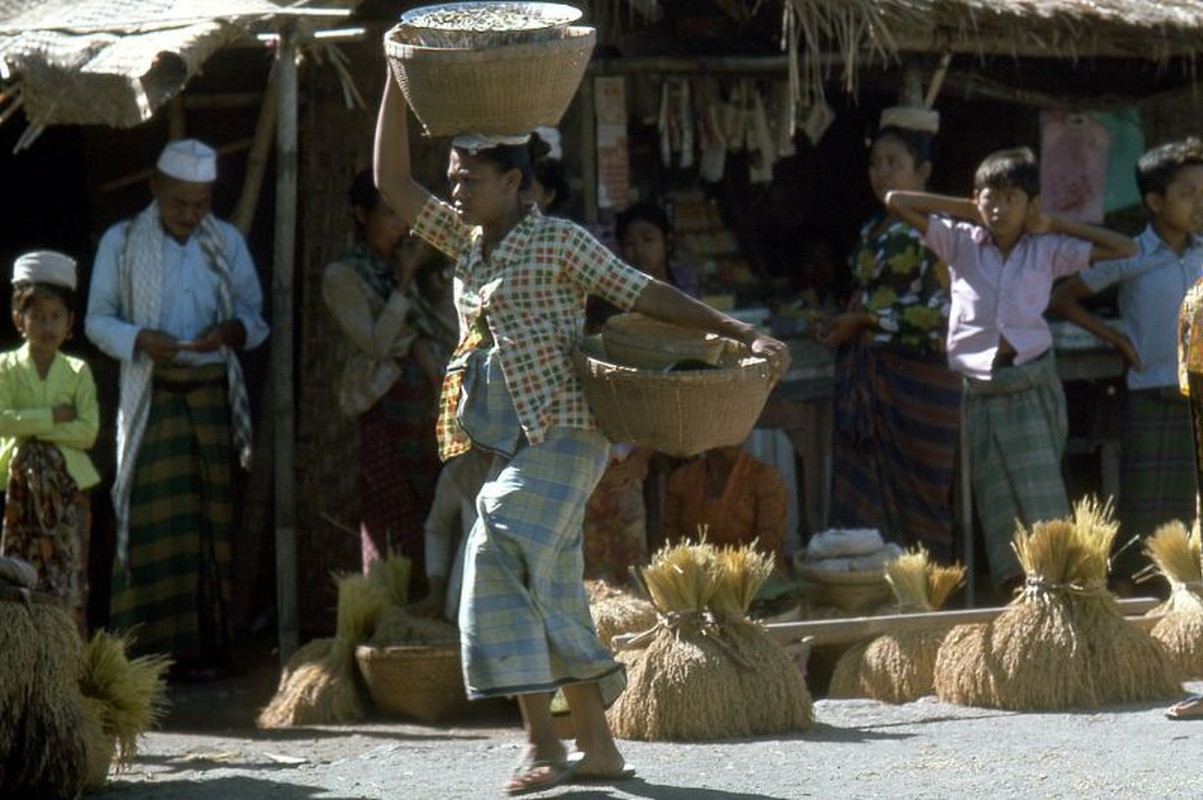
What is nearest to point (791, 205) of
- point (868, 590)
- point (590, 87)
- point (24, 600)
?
point (590, 87)

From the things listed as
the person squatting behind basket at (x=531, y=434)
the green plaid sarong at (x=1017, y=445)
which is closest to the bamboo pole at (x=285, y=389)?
the person squatting behind basket at (x=531, y=434)

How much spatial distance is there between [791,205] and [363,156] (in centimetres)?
301

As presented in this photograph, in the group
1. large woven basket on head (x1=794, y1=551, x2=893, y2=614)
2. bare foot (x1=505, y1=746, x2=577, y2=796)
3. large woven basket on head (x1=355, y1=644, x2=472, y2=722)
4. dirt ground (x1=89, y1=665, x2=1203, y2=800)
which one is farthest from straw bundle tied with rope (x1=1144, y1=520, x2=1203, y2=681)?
bare foot (x1=505, y1=746, x2=577, y2=796)

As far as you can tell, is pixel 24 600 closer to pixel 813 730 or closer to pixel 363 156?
pixel 813 730

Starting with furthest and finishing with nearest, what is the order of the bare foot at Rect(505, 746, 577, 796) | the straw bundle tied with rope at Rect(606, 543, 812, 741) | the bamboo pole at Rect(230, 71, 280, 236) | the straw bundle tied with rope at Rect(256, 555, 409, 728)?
the bamboo pole at Rect(230, 71, 280, 236), the straw bundle tied with rope at Rect(256, 555, 409, 728), the straw bundle tied with rope at Rect(606, 543, 812, 741), the bare foot at Rect(505, 746, 577, 796)

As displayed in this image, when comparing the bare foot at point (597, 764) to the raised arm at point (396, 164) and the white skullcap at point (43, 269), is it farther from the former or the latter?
the white skullcap at point (43, 269)

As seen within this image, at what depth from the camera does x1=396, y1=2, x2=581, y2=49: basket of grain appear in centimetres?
604

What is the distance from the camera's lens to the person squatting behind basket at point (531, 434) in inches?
231

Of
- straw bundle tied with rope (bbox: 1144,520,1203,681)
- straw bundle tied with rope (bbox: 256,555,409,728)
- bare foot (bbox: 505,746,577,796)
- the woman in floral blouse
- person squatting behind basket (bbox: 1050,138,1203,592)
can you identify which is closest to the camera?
bare foot (bbox: 505,746,577,796)

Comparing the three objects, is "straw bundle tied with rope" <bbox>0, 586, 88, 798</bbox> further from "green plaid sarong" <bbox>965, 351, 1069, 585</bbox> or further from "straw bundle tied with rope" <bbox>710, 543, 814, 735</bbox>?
"green plaid sarong" <bbox>965, 351, 1069, 585</bbox>

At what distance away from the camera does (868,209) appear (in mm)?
11953

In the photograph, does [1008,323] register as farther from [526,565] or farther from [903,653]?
[526,565]

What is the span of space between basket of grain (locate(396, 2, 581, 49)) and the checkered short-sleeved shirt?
471 millimetres

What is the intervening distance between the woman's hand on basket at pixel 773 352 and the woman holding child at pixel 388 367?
117 inches
